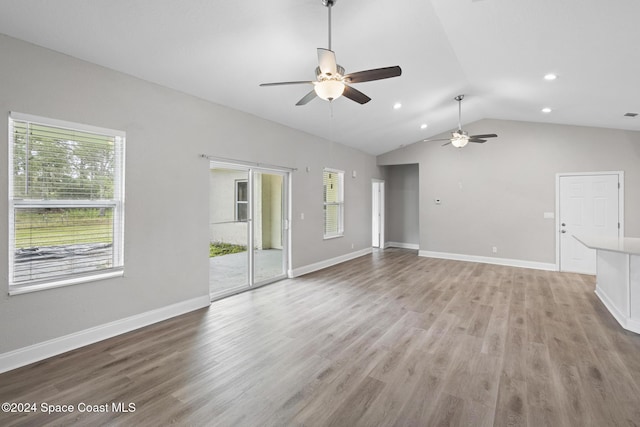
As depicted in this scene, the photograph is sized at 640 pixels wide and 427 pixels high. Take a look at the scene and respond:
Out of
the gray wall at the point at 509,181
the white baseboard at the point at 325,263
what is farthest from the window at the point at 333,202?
the gray wall at the point at 509,181

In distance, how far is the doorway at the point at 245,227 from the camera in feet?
14.4

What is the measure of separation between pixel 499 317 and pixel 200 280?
3884 mm

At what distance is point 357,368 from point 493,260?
5.82 meters

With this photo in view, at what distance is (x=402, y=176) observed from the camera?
9.27 m

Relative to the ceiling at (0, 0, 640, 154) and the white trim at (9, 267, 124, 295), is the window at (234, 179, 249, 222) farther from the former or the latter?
the white trim at (9, 267, 124, 295)

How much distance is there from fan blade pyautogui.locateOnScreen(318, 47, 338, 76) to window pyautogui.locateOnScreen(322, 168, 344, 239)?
13.0 ft

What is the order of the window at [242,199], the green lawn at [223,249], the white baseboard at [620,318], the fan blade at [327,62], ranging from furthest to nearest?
the window at [242,199], the green lawn at [223,249], the white baseboard at [620,318], the fan blade at [327,62]

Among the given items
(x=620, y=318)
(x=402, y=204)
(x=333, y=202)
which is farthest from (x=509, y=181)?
(x=333, y=202)

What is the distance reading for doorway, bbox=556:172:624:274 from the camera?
572 cm

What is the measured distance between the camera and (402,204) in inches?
366

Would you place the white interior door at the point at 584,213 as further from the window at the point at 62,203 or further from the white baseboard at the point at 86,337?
the window at the point at 62,203

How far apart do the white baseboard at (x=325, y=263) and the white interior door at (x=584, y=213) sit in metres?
4.32

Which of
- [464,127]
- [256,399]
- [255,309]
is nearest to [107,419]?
[256,399]

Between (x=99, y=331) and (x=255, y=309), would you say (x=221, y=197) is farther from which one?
(x=99, y=331)
